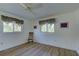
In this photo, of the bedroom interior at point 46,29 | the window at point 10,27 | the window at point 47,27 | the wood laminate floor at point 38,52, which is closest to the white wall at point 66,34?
the bedroom interior at point 46,29

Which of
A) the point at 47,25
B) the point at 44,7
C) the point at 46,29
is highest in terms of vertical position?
the point at 44,7

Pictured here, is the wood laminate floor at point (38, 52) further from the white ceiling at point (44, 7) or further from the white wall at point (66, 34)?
the white ceiling at point (44, 7)

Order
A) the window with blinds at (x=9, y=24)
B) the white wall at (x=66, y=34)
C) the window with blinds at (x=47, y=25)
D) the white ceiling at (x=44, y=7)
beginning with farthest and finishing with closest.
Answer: the window with blinds at (x=47, y=25) < the window with blinds at (x=9, y=24) < the white wall at (x=66, y=34) < the white ceiling at (x=44, y=7)

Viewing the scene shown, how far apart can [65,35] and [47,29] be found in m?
1.70

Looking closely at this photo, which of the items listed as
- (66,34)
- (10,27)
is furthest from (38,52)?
(10,27)

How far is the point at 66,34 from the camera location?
15.6 feet

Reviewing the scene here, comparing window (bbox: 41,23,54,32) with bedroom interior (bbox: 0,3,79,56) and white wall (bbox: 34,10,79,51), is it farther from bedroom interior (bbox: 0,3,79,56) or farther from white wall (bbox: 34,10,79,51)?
white wall (bbox: 34,10,79,51)

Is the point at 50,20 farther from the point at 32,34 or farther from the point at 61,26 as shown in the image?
the point at 32,34

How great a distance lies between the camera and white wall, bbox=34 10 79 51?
13.6ft

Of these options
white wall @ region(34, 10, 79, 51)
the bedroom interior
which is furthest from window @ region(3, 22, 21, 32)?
white wall @ region(34, 10, 79, 51)

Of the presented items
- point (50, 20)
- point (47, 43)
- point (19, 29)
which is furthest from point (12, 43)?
point (50, 20)

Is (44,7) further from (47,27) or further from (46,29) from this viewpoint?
(46,29)

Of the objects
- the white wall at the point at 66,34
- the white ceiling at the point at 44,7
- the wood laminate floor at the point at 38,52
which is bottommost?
A: the wood laminate floor at the point at 38,52

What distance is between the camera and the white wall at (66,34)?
4.15 meters
